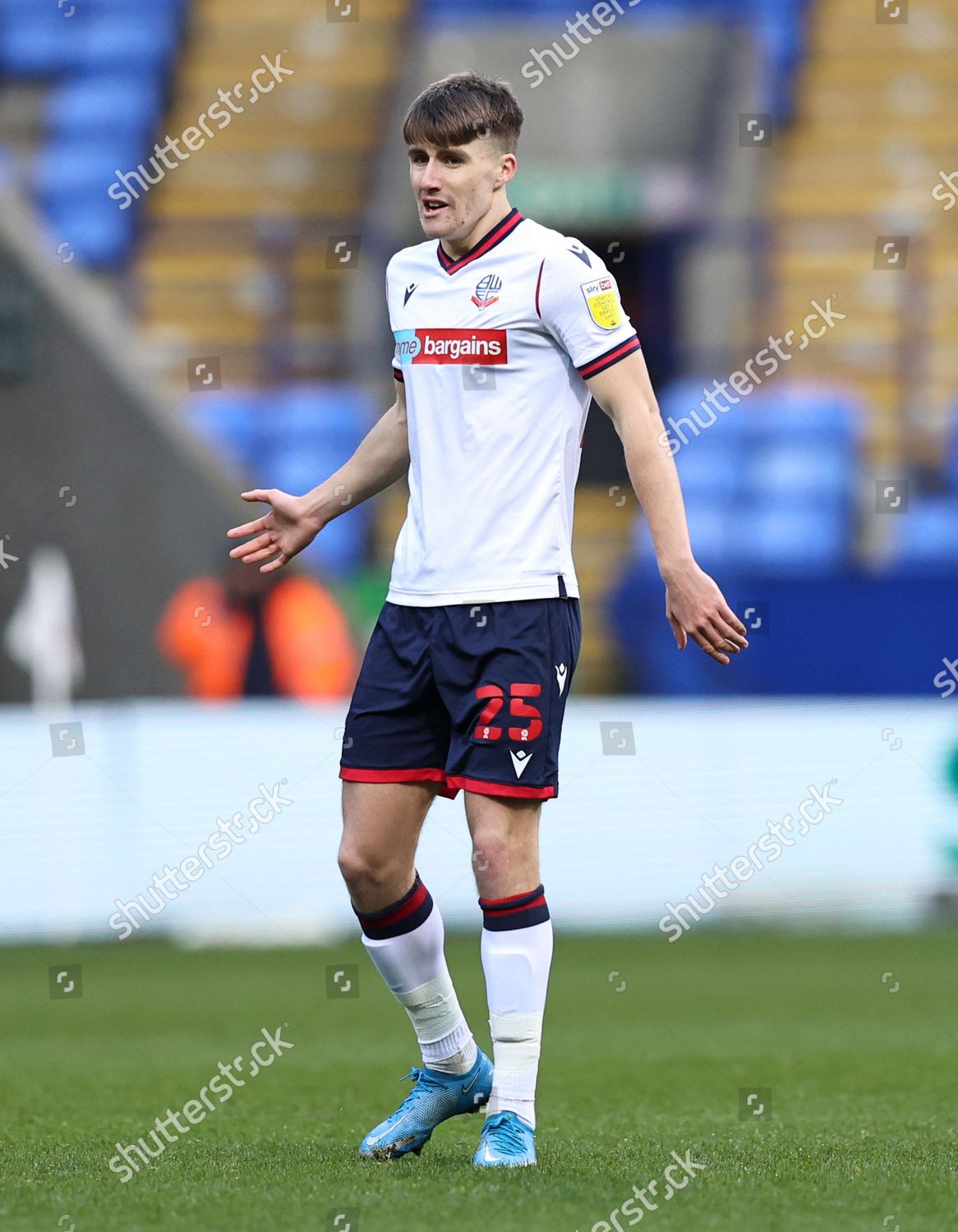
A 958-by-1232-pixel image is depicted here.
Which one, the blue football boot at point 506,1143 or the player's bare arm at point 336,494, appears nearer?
the blue football boot at point 506,1143

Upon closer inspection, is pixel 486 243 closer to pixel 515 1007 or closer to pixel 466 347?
pixel 466 347

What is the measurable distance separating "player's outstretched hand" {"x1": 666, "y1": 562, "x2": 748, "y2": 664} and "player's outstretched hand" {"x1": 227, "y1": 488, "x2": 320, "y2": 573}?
0.90 meters

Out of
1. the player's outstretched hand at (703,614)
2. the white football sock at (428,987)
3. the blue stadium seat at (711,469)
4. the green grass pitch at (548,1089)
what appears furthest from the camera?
the blue stadium seat at (711,469)

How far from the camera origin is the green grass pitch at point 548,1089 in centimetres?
332

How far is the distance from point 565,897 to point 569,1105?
4584 millimetres

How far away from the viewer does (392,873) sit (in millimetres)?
3803

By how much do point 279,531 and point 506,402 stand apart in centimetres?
69

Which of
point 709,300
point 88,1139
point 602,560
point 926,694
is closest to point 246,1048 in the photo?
point 88,1139

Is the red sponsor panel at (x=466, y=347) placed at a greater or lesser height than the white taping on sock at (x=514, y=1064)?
greater

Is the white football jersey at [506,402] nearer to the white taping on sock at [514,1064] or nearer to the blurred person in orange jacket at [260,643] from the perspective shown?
the white taping on sock at [514,1064]

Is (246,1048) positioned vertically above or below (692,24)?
below

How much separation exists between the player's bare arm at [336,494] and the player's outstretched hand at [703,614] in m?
0.76

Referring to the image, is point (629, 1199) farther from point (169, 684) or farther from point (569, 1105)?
point (169, 684)

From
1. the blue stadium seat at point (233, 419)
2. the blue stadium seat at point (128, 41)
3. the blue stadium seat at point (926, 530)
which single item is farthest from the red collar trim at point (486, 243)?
the blue stadium seat at point (128, 41)
